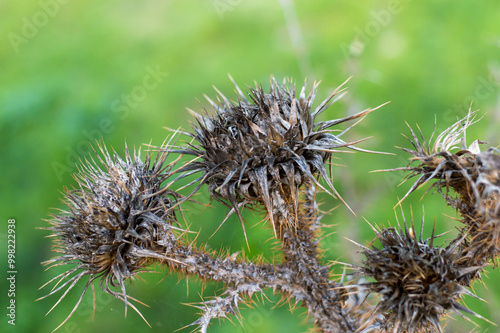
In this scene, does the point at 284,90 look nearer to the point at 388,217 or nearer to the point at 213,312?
the point at 213,312

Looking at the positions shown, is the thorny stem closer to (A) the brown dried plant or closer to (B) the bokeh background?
(A) the brown dried plant

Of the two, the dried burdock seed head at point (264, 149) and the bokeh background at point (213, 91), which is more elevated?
the bokeh background at point (213, 91)

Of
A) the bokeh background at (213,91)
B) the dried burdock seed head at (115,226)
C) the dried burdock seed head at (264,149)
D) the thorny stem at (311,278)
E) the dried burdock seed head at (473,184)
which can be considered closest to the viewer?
the dried burdock seed head at (473,184)

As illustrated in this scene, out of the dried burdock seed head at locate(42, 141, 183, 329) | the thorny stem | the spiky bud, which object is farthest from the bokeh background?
the spiky bud

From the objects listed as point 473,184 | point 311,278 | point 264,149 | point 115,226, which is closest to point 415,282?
point 473,184

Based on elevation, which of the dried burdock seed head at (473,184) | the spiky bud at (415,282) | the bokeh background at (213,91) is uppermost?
the bokeh background at (213,91)

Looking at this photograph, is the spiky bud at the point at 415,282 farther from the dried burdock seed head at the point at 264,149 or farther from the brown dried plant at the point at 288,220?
the dried burdock seed head at the point at 264,149

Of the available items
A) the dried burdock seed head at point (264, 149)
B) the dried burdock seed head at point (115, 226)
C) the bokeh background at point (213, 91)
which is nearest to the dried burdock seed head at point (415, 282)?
the dried burdock seed head at point (264, 149)

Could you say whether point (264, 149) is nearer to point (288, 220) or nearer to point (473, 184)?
point (288, 220)
